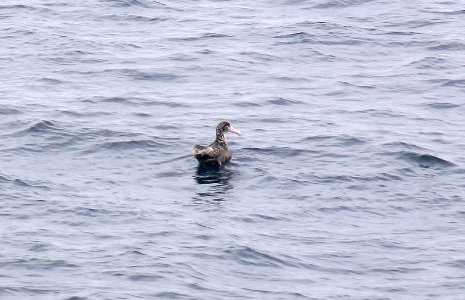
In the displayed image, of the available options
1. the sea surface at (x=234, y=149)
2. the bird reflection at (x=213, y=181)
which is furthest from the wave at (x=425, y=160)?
the bird reflection at (x=213, y=181)

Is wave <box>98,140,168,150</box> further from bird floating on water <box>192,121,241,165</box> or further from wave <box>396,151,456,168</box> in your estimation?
wave <box>396,151,456,168</box>

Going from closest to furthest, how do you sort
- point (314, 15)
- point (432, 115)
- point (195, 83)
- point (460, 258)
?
point (460, 258) < point (432, 115) < point (195, 83) < point (314, 15)

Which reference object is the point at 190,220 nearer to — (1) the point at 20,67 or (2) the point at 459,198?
(2) the point at 459,198

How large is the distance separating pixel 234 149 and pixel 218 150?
4.67 ft

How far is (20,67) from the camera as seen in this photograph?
118ft

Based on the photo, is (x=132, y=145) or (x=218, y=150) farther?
(x=132, y=145)

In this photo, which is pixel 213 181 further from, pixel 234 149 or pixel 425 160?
pixel 425 160

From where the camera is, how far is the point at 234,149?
2952cm

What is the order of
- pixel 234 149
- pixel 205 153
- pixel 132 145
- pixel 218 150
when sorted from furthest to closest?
pixel 234 149
pixel 132 145
pixel 218 150
pixel 205 153

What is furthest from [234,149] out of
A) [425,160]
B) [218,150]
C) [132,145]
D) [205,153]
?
[425,160]

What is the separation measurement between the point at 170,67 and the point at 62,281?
15760mm

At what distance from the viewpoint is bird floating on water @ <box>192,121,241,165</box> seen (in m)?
27.8

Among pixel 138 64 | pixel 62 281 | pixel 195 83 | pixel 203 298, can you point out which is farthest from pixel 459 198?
pixel 138 64

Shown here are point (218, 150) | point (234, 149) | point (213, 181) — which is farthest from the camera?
point (234, 149)
